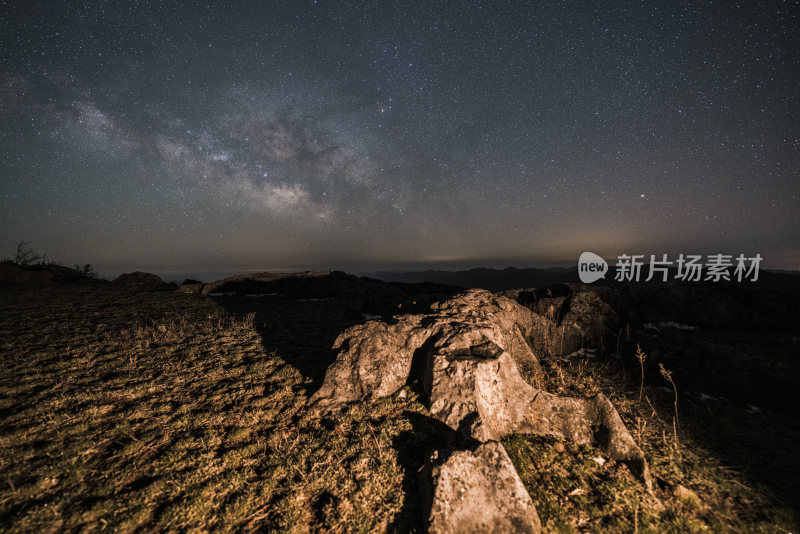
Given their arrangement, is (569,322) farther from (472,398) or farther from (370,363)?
(370,363)

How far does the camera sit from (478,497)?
302 cm

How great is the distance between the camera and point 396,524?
2977mm

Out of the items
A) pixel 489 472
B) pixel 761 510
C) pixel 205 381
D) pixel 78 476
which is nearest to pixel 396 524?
pixel 489 472

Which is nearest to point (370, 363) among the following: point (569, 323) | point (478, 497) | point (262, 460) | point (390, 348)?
point (390, 348)

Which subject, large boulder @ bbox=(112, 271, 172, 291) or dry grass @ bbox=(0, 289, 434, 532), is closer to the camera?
dry grass @ bbox=(0, 289, 434, 532)

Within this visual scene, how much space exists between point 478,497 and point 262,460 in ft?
9.50

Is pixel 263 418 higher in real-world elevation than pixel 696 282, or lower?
lower

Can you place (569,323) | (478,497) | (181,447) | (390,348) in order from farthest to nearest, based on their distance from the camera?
1. (569,323)
2. (390,348)
3. (181,447)
4. (478,497)

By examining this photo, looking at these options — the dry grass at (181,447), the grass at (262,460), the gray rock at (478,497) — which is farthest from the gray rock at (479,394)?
the gray rock at (478,497)

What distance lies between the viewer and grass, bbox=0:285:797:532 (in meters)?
2.99

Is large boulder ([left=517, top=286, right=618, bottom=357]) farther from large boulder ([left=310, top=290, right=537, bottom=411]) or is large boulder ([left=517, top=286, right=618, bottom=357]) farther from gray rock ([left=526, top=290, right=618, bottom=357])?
large boulder ([left=310, top=290, right=537, bottom=411])

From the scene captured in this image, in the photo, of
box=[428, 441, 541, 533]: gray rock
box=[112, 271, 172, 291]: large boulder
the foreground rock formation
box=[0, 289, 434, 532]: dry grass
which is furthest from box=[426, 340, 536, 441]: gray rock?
box=[112, 271, 172, 291]: large boulder

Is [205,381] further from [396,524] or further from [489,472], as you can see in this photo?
[489,472]

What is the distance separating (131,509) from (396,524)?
9.58ft
